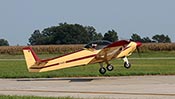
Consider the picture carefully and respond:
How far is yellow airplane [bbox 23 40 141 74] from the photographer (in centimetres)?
2842

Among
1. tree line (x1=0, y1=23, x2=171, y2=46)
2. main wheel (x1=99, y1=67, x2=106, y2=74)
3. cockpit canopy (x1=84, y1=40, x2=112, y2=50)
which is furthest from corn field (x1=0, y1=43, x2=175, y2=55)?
cockpit canopy (x1=84, y1=40, x2=112, y2=50)

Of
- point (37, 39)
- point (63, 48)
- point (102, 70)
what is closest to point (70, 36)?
point (37, 39)

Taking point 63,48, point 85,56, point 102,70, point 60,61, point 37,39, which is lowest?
point 102,70

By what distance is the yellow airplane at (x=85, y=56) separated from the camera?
93.2ft

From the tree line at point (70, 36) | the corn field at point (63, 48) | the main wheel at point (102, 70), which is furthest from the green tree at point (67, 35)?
the main wheel at point (102, 70)

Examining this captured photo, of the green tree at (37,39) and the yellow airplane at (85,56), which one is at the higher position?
the green tree at (37,39)

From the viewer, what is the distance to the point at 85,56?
28.6 metres

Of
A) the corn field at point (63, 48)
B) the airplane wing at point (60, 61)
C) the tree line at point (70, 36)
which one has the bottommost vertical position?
the airplane wing at point (60, 61)

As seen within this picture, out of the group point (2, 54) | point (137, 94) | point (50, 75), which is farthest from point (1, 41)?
point (137, 94)

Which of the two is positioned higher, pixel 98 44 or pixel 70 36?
pixel 70 36

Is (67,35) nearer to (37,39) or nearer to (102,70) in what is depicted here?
(37,39)

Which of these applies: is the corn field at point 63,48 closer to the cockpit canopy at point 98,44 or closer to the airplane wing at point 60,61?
the cockpit canopy at point 98,44

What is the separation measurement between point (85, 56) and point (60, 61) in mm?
1406

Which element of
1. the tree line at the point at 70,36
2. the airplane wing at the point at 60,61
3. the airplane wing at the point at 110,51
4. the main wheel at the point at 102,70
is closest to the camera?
the airplane wing at the point at 60,61
